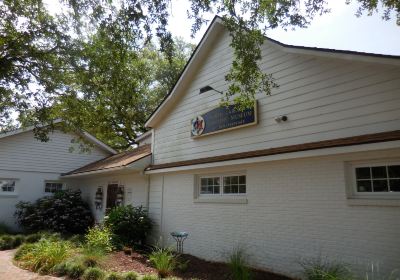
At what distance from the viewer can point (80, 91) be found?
37.4 feet

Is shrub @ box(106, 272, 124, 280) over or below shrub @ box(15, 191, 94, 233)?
below

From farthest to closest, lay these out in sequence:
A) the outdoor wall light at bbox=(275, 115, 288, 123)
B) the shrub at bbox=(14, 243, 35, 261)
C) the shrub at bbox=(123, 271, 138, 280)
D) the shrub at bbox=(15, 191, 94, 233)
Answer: the shrub at bbox=(15, 191, 94, 233) → the shrub at bbox=(14, 243, 35, 261) → the outdoor wall light at bbox=(275, 115, 288, 123) → the shrub at bbox=(123, 271, 138, 280)

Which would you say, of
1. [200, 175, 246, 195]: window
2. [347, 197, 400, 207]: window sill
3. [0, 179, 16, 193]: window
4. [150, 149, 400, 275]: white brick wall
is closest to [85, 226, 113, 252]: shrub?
[150, 149, 400, 275]: white brick wall

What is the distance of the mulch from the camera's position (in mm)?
8256

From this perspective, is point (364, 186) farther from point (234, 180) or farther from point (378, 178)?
point (234, 180)

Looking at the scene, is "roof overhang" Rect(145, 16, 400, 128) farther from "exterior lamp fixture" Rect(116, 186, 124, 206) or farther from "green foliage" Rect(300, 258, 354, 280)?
"green foliage" Rect(300, 258, 354, 280)

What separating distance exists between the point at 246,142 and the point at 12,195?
14.3 metres

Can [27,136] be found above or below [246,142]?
above

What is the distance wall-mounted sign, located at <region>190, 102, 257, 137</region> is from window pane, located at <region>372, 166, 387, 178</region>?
3.49 m

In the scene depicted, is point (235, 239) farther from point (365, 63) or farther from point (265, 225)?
point (365, 63)

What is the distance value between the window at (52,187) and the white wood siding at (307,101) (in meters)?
11.2

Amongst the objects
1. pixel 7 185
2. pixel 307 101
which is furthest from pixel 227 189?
pixel 7 185

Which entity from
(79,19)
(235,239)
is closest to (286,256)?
(235,239)

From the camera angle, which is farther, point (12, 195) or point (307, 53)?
point (12, 195)
